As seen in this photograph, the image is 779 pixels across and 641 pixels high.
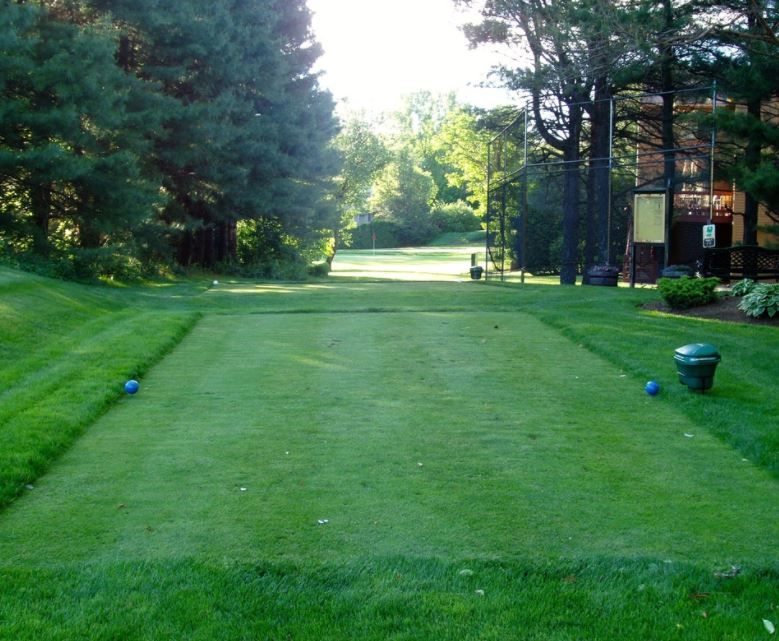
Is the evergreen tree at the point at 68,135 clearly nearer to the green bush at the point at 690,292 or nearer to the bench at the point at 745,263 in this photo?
the green bush at the point at 690,292

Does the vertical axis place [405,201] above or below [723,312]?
above

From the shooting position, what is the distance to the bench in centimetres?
1589

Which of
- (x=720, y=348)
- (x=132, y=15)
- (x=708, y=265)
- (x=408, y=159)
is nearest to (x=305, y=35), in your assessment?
(x=132, y=15)

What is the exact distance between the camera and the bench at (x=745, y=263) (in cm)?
1589

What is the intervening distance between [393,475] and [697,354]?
142 inches

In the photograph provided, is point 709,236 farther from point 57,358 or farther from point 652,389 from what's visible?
point 57,358

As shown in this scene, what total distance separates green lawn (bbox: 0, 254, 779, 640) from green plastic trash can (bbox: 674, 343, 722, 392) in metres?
0.17

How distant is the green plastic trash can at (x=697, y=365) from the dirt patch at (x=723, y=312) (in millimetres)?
4796

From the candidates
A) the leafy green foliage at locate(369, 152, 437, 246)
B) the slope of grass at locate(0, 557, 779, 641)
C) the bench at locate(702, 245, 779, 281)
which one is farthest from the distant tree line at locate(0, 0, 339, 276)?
the leafy green foliage at locate(369, 152, 437, 246)

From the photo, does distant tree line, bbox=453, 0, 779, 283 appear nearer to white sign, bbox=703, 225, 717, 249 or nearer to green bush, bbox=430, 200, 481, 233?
white sign, bbox=703, 225, 717, 249

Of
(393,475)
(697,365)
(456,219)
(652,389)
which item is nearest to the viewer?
(393,475)

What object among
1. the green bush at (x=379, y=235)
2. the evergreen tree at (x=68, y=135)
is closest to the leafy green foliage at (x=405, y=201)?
the green bush at (x=379, y=235)

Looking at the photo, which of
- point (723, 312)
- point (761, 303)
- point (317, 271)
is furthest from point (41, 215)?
point (317, 271)

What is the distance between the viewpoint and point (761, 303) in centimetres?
1238
